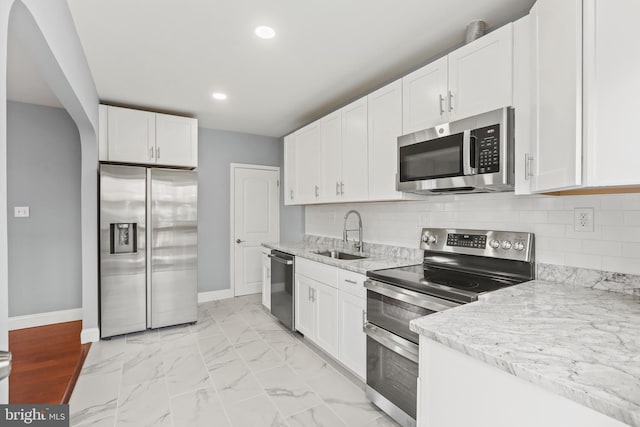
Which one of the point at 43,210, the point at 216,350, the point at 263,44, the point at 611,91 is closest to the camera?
the point at 611,91

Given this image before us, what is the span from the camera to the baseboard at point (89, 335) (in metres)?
3.11

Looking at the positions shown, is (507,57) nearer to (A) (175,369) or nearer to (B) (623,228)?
(B) (623,228)

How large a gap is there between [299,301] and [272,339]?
474mm

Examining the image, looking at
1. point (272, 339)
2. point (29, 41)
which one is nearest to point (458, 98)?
point (29, 41)

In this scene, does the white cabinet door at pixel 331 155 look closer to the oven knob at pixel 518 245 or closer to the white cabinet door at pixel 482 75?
the white cabinet door at pixel 482 75

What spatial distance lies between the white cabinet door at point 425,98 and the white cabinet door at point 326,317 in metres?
1.42

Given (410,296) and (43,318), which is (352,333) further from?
(43,318)

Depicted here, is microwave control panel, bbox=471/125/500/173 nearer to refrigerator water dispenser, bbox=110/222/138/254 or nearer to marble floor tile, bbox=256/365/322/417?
marble floor tile, bbox=256/365/322/417

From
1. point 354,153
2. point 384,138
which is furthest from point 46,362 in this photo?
point 384,138

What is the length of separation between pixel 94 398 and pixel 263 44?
2754 millimetres

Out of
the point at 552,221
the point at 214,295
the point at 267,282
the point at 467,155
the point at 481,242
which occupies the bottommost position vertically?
the point at 214,295

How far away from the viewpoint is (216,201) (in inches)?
181

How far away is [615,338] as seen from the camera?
1.01 m

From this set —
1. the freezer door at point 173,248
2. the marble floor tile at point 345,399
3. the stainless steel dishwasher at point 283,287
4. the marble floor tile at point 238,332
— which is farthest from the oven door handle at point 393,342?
the freezer door at point 173,248
